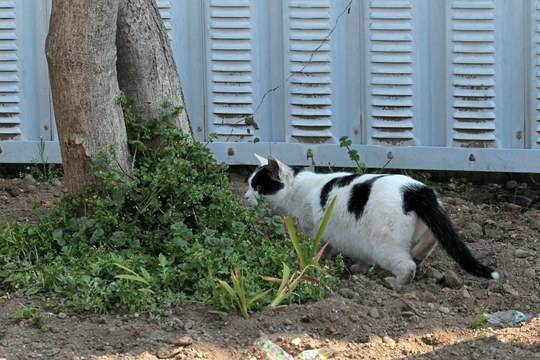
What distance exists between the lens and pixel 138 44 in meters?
7.13

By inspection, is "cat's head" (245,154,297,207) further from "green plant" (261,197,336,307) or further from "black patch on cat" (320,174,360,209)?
"green plant" (261,197,336,307)

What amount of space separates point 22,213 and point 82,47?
Result: 66.8 inches

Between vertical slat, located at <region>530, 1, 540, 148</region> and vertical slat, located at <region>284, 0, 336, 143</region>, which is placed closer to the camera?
vertical slat, located at <region>530, 1, 540, 148</region>

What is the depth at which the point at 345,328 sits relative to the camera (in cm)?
585

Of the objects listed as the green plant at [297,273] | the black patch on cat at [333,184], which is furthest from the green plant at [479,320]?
the black patch on cat at [333,184]

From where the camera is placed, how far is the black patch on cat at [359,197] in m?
7.10

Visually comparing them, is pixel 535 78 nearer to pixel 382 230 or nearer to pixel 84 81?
pixel 382 230

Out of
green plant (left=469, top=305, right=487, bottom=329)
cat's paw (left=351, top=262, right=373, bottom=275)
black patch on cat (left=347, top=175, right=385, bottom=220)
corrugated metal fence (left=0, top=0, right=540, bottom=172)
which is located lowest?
green plant (left=469, top=305, right=487, bottom=329)

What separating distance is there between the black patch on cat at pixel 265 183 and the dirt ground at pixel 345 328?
1.27 metres

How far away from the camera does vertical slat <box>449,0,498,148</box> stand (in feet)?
28.1

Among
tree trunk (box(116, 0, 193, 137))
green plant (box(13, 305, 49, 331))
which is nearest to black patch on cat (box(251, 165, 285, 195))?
tree trunk (box(116, 0, 193, 137))

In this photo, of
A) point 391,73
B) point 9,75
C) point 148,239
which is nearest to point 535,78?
→ point 391,73

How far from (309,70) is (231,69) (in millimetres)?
622

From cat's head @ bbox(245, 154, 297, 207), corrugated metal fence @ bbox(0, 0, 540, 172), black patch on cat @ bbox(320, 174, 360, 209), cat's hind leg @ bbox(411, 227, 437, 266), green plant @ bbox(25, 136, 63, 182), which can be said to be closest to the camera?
cat's hind leg @ bbox(411, 227, 437, 266)
